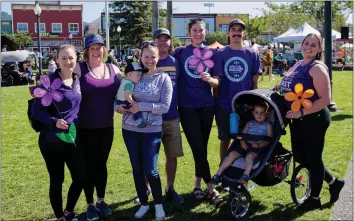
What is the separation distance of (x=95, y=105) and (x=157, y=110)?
641 mm

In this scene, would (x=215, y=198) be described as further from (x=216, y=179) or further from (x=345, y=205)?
(x=345, y=205)

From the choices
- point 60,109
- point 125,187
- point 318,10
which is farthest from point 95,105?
point 318,10

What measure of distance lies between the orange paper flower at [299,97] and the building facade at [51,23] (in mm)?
58438

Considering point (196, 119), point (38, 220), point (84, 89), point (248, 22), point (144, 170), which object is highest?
point (248, 22)

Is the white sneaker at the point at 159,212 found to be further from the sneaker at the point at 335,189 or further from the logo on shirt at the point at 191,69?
the sneaker at the point at 335,189

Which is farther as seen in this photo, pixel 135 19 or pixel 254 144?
pixel 135 19

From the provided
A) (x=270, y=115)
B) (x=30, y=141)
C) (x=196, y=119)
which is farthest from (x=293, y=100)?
(x=30, y=141)

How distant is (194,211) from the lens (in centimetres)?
464

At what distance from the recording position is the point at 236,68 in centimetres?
485

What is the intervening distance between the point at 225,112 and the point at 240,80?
0.41m

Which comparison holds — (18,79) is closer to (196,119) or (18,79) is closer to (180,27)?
(196,119)

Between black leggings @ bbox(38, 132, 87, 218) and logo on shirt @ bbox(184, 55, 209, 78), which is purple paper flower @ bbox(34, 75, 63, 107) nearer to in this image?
black leggings @ bbox(38, 132, 87, 218)

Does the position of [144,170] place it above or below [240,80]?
below

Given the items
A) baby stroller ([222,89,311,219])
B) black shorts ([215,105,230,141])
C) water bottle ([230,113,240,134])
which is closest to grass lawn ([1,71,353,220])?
baby stroller ([222,89,311,219])
